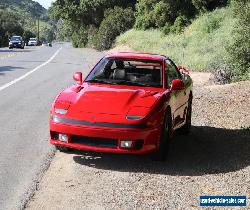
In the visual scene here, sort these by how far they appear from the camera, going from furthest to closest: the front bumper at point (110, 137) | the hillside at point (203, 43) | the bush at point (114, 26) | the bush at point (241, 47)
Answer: the bush at point (114, 26) < the hillside at point (203, 43) < the bush at point (241, 47) < the front bumper at point (110, 137)

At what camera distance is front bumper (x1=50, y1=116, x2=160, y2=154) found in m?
6.84

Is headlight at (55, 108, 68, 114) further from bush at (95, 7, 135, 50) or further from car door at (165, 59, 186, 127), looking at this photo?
bush at (95, 7, 135, 50)

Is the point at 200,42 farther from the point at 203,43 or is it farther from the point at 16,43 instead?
the point at 16,43

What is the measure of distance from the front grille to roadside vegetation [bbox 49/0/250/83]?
1058cm

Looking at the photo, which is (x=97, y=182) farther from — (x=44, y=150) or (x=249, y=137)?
(x=249, y=137)

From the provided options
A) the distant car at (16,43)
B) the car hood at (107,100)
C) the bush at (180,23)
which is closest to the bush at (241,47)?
the car hood at (107,100)

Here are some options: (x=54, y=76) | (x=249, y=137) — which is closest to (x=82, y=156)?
(x=249, y=137)

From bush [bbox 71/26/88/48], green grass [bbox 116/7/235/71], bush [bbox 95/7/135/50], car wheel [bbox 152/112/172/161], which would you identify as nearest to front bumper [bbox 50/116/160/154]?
car wheel [bbox 152/112/172/161]

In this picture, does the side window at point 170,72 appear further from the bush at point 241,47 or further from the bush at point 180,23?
the bush at point 180,23

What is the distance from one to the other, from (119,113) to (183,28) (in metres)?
32.3

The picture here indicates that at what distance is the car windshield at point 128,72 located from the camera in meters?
8.25

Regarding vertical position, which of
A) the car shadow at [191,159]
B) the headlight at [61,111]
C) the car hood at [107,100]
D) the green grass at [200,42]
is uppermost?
the car hood at [107,100]

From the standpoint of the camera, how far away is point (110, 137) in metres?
6.86

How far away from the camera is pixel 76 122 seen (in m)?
7.01
